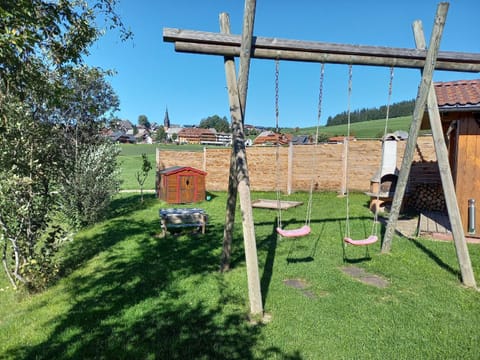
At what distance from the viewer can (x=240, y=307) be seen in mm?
3498

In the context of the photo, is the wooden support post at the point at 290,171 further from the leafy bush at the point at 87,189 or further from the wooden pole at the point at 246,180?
the wooden pole at the point at 246,180

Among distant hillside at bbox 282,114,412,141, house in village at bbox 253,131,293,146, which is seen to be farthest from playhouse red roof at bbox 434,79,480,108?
distant hillside at bbox 282,114,412,141

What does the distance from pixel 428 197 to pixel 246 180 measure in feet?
25.1

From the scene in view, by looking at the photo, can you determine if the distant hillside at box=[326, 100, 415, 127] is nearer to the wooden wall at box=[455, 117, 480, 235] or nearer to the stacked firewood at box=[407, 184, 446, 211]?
the stacked firewood at box=[407, 184, 446, 211]

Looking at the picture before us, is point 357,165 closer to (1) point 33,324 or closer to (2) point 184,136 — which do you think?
(1) point 33,324

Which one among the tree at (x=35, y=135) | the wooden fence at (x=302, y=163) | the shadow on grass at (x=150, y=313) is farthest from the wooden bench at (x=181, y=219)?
the wooden fence at (x=302, y=163)

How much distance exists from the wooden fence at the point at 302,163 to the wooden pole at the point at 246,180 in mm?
8112

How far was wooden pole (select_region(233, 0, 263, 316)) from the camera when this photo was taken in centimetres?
332

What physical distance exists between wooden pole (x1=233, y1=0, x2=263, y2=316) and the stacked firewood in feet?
24.6

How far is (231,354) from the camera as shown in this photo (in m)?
2.65

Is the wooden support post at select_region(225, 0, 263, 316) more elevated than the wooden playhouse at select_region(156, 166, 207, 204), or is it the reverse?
the wooden support post at select_region(225, 0, 263, 316)

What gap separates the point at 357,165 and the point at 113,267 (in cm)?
1045

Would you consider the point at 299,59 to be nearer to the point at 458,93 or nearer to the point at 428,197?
the point at 458,93

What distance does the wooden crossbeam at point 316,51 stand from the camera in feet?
11.9
